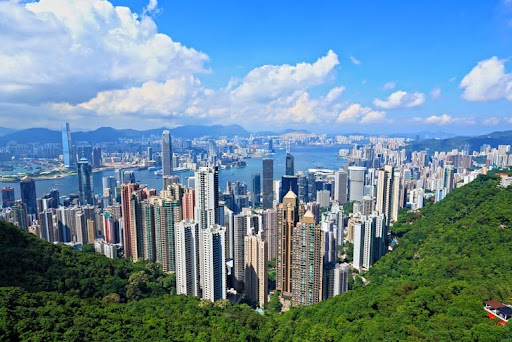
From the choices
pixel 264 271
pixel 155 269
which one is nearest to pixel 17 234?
pixel 155 269

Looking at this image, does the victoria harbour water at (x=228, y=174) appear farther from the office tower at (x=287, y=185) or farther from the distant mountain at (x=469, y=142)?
the distant mountain at (x=469, y=142)

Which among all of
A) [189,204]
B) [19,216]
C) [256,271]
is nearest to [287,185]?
[189,204]

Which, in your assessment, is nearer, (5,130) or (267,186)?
(267,186)

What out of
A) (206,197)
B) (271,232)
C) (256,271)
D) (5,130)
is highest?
(5,130)

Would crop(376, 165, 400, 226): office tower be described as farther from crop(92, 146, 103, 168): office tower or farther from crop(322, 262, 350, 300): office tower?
crop(92, 146, 103, 168): office tower

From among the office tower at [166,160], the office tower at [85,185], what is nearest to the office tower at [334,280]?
the office tower at [85,185]

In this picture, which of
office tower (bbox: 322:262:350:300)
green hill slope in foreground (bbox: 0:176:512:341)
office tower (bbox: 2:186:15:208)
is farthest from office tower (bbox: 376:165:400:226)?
office tower (bbox: 2:186:15:208)

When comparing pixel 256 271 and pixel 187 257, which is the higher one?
pixel 187 257

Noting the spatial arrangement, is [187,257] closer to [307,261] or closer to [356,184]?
[307,261]
